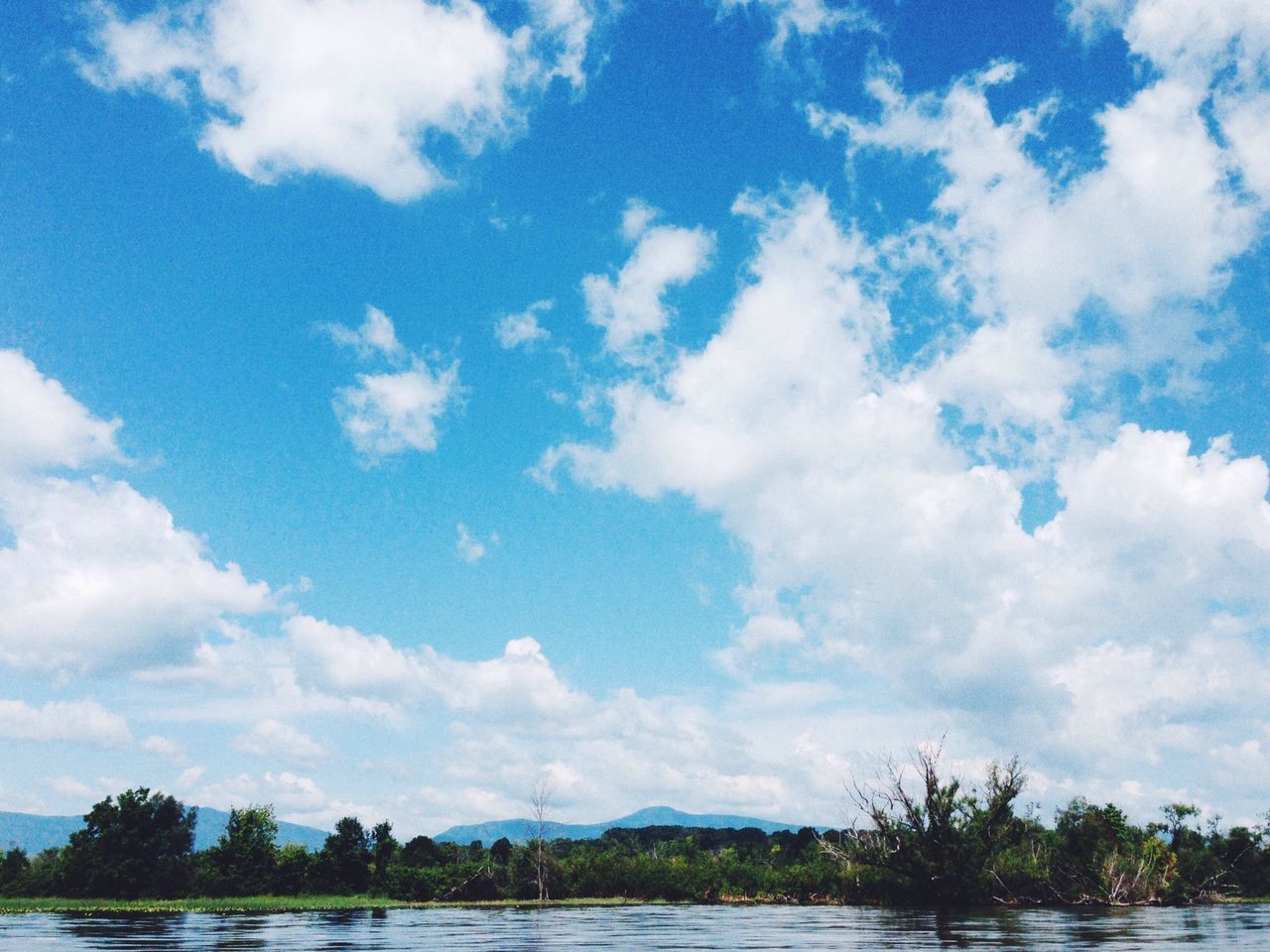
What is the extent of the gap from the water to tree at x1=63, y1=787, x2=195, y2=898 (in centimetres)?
2619

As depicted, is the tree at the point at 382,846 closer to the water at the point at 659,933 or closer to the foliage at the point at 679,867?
the foliage at the point at 679,867

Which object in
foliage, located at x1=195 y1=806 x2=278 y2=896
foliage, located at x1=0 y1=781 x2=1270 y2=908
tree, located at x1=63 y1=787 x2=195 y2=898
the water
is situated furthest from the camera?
foliage, located at x1=195 y1=806 x2=278 y2=896

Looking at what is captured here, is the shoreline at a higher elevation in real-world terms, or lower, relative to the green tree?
lower

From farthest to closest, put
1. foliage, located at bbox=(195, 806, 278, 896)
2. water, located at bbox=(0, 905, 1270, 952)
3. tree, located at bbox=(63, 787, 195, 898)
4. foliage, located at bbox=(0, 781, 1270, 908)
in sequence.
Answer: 1. foliage, located at bbox=(195, 806, 278, 896)
2. tree, located at bbox=(63, 787, 195, 898)
3. foliage, located at bbox=(0, 781, 1270, 908)
4. water, located at bbox=(0, 905, 1270, 952)

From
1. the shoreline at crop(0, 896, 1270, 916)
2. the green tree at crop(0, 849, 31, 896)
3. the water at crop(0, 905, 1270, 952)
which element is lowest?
the shoreline at crop(0, 896, 1270, 916)

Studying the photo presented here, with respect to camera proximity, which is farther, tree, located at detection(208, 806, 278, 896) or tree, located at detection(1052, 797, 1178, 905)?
tree, located at detection(208, 806, 278, 896)

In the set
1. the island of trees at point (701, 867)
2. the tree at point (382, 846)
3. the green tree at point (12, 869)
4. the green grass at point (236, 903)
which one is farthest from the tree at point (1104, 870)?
the green tree at point (12, 869)

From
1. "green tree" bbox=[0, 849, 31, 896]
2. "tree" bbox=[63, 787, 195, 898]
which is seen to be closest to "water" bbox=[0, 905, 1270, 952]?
"tree" bbox=[63, 787, 195, 898]

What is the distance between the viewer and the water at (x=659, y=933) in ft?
111

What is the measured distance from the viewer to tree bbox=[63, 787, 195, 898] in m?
83.7

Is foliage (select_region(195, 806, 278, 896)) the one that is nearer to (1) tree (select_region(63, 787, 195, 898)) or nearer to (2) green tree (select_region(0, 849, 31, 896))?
(1) tree (select_region(63, 787, 195, 898))

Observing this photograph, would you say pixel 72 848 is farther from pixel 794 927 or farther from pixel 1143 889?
pixel 1143 889

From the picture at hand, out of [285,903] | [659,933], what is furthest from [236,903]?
[659,933]

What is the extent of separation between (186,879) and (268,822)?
674 inches
